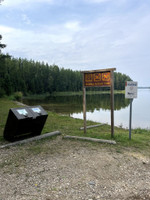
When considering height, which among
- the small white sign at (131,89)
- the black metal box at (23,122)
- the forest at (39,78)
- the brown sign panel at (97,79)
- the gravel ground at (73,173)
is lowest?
the gravel ground at (73,173)

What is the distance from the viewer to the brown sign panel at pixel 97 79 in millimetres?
6957

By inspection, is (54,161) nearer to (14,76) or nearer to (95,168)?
(95,168)

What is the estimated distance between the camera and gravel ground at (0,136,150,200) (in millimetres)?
3293

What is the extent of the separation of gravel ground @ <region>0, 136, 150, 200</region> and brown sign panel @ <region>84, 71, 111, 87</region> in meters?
2.55

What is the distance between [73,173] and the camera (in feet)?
13.3

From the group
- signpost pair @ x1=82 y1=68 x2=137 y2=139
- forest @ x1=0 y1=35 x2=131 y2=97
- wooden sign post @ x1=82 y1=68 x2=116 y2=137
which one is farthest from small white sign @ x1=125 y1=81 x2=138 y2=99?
forest @ x1=0 y1=35 x2=131 y2=97

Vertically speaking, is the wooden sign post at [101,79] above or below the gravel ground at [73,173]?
above

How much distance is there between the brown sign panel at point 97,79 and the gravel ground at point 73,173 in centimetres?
255

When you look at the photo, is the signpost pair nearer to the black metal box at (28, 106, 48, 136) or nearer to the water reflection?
the black metal box at (28, 106, 48, 136)

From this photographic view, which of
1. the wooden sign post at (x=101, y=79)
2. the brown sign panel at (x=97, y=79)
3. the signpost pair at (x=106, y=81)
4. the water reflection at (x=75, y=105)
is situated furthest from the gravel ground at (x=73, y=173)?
the water reflection at (x=75, y=105)

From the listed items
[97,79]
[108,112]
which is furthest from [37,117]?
[108,112]

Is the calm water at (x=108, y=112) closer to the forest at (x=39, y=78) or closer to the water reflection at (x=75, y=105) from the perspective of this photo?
the water reflection at (x=75, y=105)

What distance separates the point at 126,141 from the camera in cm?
671

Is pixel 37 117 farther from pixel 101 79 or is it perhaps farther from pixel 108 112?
pixel 108 112
